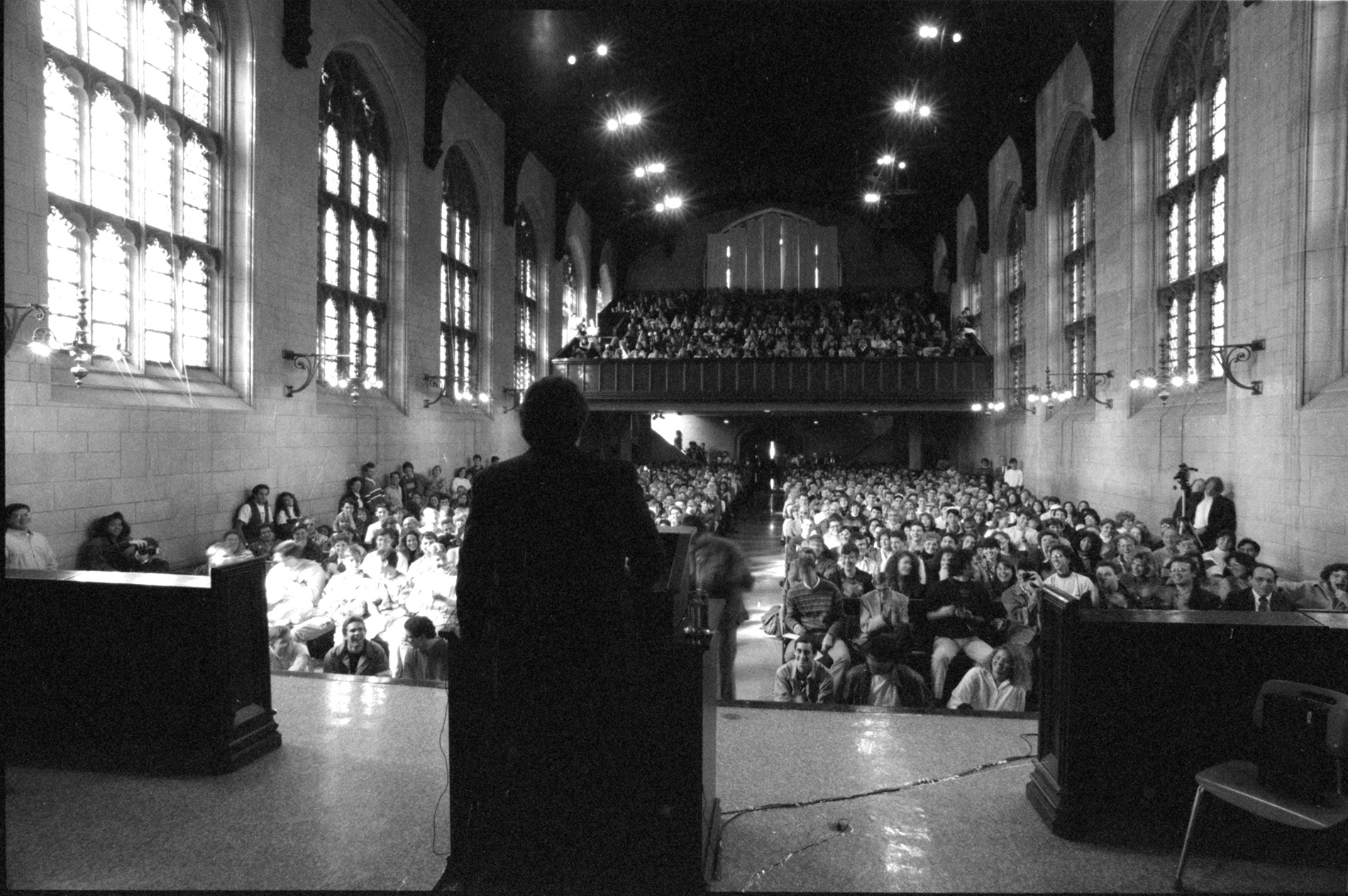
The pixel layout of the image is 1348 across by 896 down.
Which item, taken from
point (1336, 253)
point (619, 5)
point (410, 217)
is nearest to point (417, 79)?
point (410, 217)

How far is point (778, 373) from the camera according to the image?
2159cm

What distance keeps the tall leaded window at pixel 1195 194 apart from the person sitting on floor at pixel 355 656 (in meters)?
10.1

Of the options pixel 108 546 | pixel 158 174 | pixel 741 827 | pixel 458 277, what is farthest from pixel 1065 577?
pixel 458 277

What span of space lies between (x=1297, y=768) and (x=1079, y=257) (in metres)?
15.8

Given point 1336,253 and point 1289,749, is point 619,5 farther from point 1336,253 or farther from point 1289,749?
point 1289,749

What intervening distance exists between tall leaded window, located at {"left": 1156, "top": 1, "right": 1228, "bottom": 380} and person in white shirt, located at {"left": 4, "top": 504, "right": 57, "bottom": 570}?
41.3ft

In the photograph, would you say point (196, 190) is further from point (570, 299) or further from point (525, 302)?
point (570, 299)

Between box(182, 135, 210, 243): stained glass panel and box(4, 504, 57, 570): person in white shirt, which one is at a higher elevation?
box(182, 135, 210, 243): stained glass panel

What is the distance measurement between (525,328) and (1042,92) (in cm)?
1382


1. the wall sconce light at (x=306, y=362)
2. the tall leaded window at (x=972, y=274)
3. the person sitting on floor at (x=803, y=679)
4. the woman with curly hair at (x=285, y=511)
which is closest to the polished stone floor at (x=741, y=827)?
the person sitting on floor at (x=803, y=679)

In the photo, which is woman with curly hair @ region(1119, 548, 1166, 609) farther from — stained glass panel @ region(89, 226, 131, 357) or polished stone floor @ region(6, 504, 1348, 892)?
stained glass panel @ region(89, 226, 131, 357)

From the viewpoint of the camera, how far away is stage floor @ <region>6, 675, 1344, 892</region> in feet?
9.91

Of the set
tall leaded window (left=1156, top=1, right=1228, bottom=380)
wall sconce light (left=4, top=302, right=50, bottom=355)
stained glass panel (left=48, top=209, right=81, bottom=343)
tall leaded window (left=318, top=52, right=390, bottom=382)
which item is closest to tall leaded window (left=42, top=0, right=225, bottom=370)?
stained glass panel (left=48, top=209, right=81, bottom=343)

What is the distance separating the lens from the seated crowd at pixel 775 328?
72.8ft
